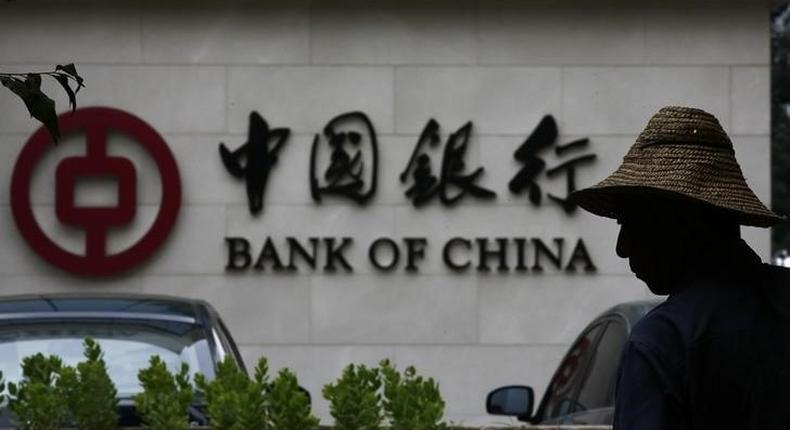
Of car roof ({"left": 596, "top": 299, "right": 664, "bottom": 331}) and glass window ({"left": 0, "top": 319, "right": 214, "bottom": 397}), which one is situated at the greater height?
car roof ({"left": 596, "top": 299, "right": 664, "bottom": 331})

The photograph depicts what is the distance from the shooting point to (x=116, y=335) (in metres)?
8.12

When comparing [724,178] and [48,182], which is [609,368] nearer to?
[724,178]

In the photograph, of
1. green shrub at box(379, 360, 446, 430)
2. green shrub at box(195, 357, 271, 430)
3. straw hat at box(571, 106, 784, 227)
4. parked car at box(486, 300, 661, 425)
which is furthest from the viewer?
parked car at box(486, 300, 661, 425)

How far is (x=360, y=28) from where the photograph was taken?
1581 cm

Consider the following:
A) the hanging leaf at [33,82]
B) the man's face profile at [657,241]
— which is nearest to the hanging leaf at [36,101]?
the hanging leaf at [33,82]

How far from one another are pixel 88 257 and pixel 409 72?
3.31 m

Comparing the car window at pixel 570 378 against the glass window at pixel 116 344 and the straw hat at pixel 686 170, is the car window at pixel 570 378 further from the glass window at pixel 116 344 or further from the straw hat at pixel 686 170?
the straw hat at pixel 686 170

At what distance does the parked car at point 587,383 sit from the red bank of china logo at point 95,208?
21.7 ft

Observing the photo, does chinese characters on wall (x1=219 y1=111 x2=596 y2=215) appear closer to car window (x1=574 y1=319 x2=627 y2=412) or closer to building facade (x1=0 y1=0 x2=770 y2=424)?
building facade (x1=0 y1=0 x2=770 y2=424)

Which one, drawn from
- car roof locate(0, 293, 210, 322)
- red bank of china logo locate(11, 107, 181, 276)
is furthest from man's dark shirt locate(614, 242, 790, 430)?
red bank of china logo locate(11, 107, 181, 276)

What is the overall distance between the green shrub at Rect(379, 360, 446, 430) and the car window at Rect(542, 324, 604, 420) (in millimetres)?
1997

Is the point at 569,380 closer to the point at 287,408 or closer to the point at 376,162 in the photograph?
the point at 287,408

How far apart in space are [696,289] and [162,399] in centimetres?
387

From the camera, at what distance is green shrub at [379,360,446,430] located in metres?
6.74
